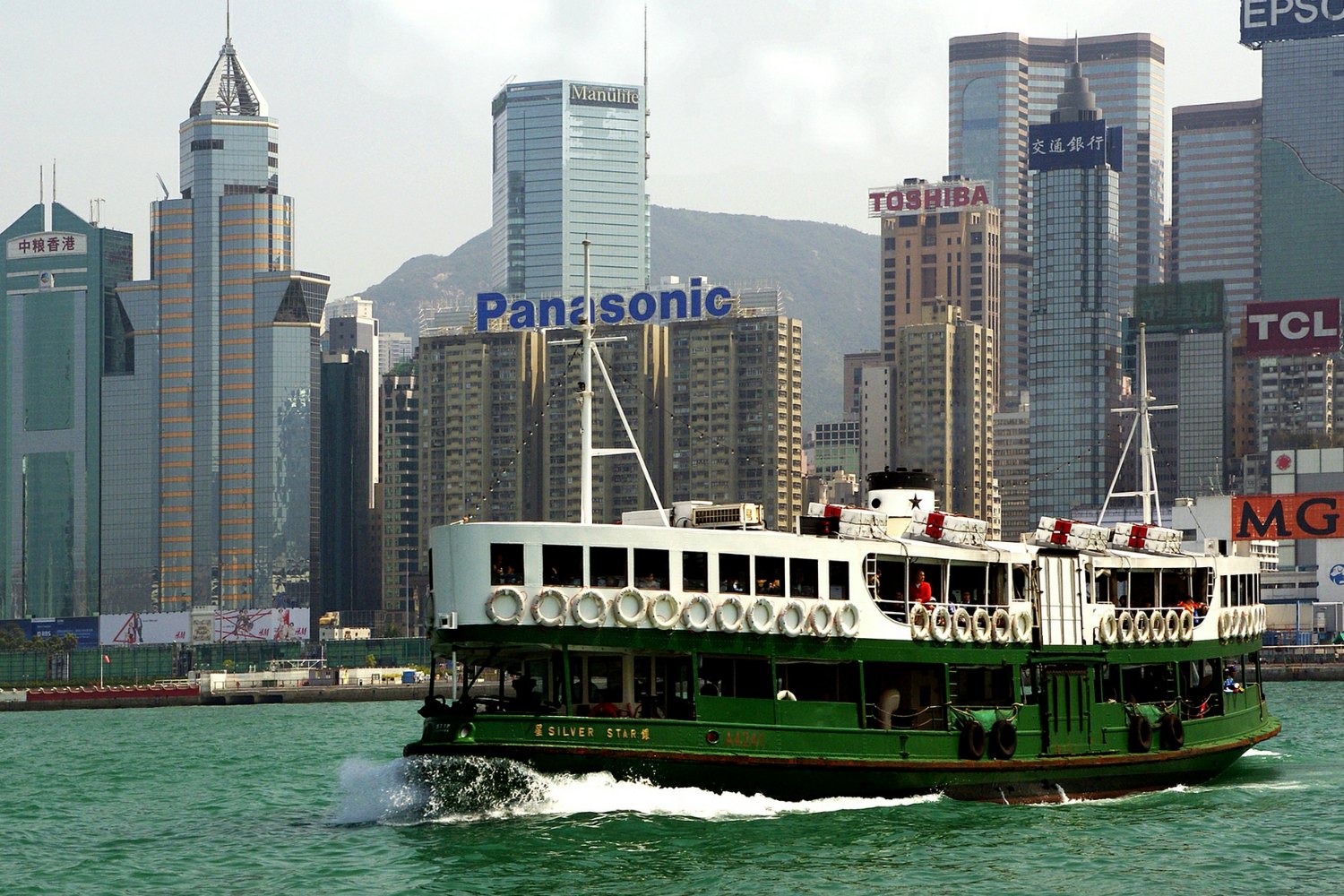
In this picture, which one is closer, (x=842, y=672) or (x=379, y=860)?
(x=379, y=860)

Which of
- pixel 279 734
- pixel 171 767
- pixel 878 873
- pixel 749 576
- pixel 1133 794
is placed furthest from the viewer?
pixel 279 734

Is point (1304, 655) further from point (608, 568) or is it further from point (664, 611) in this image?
point (608, 568)

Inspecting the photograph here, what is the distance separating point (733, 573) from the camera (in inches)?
1250

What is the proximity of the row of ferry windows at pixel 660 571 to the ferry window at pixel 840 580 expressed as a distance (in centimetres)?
4

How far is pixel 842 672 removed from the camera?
33000mm

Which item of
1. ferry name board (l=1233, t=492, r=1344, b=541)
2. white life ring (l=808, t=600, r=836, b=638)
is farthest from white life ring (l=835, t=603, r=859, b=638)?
ferry name board (l=1233, t=492, r=1344, b=541)

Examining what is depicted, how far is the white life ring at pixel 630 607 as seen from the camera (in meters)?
30.5

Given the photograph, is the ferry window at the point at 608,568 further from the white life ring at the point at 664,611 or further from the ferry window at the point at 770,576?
the ferry window at the point at 770,576

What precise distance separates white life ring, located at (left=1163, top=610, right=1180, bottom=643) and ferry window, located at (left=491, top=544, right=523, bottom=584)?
14.6m

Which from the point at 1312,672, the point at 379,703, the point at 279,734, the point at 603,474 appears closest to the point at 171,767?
the point at 279,734

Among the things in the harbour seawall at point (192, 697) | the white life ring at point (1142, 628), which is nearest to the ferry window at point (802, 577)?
the white life ring at point (1142, 628)

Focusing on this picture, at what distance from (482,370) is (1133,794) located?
16111cm

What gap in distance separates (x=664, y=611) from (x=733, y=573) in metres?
1.64

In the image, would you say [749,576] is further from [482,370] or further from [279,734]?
[482,370]
